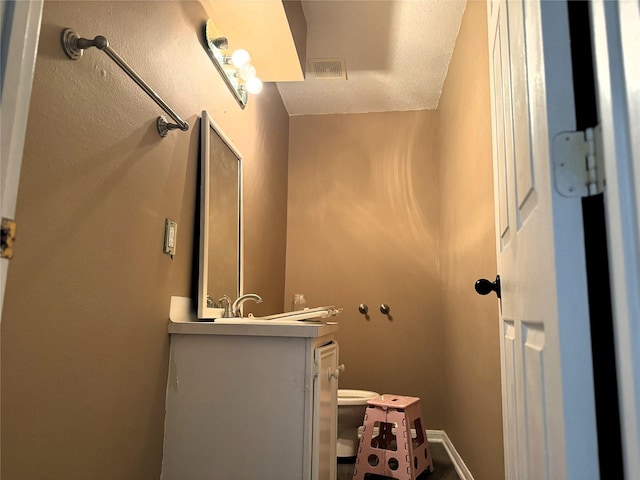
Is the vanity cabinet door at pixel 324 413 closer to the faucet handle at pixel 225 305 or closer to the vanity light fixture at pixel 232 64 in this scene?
the faucet handle at pixel 225 305

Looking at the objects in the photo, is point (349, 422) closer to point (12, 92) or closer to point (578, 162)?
point (578, 162)

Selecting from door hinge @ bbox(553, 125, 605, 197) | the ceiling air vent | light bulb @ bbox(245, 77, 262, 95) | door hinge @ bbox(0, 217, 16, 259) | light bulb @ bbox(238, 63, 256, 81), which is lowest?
door hinge @ bbox(0, 217, 16, 259)

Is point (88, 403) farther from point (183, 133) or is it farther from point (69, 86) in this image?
point (183, 133)

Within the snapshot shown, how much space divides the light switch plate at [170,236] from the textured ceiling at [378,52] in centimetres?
148

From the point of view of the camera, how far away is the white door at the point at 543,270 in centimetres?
62

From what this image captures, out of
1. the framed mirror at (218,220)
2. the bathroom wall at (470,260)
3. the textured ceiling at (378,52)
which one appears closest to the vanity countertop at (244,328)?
the framed mirror at (218,220)

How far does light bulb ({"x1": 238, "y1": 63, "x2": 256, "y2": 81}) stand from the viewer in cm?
224

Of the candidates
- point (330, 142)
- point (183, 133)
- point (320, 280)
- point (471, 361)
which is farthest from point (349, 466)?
point (330, 142)

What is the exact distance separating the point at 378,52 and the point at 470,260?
1408 millimetres

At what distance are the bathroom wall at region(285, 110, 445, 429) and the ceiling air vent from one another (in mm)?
615

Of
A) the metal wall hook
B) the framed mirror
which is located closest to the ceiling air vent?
the framed mirror

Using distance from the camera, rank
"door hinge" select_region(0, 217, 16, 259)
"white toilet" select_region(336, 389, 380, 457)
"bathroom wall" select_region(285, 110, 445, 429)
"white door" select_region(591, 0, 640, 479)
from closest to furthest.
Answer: "white door" select_region(591, 0, 640, 479) < "door hinge" select_region(0, 217, 16, 259) < "white toilet" select_region(336, 389, 380, 457) < "bathroom wall" select_region(285, 110, 445, 429)

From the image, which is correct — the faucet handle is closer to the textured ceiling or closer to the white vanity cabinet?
the white vanity cabinet

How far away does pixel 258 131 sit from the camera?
111 inches
